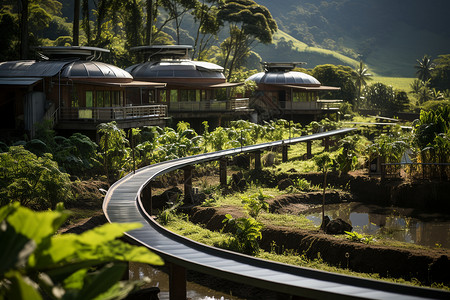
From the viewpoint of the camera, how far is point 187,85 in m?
42.7

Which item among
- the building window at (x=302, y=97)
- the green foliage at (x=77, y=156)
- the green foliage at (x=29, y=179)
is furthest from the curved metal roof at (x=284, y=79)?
the green foliage at (x=29, y=179)

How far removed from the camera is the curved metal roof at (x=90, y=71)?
31.8 m

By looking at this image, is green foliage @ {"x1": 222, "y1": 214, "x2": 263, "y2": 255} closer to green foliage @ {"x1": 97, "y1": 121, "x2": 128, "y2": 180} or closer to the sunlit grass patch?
the sunlit grass patch

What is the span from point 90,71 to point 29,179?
52.1 ft

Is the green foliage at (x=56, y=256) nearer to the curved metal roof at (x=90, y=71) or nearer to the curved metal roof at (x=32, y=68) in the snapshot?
the curved metal roof at (x=32, y=68)

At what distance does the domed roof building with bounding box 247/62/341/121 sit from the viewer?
166 feet

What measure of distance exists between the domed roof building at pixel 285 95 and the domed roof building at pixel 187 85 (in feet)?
16.7

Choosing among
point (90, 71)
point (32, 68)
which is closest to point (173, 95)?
point (90, 71)

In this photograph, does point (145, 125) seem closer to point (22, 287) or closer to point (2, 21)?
point (2, 21)

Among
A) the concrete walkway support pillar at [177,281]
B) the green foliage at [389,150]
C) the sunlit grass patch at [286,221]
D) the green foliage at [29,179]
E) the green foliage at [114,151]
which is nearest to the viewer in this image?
the concrete walkway support pillar at [177,281]

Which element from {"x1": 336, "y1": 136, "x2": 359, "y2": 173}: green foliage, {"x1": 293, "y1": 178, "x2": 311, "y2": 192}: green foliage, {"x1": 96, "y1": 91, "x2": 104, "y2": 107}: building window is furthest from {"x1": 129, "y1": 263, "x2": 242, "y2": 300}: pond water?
{"x1": 96, "y1": 91, "x2": 104, "y2": 107}: building window

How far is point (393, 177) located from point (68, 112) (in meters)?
17.5

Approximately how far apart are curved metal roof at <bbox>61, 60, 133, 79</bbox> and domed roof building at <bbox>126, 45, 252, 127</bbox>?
263 inches

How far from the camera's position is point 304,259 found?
1611 cm
